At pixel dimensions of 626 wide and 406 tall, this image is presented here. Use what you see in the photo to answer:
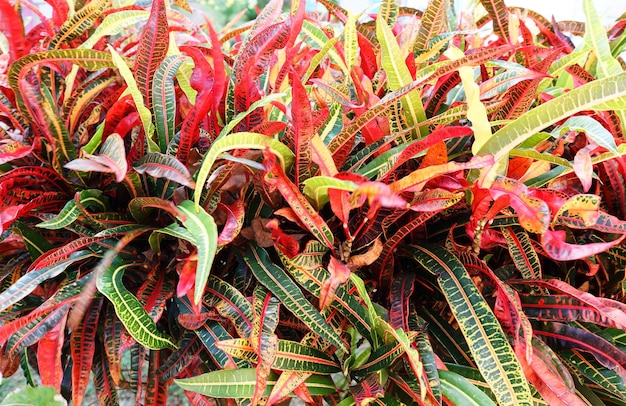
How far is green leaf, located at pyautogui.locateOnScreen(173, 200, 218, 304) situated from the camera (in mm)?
422

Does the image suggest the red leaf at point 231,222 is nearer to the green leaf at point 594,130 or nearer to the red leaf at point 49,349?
the red leaf at point 49,349

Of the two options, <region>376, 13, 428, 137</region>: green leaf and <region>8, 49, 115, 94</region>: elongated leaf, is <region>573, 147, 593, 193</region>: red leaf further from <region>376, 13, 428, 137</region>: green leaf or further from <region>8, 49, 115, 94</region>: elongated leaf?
<region>8, 49, 115, 94</region>: elongated leaf

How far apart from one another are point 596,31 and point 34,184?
0.78 m

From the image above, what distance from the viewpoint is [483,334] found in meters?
0.51

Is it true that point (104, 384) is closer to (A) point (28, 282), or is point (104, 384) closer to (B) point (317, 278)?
(A) point (28, 282)

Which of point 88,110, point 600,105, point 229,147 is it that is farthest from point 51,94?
point 600,105

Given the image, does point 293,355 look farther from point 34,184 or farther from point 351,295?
point 34,184

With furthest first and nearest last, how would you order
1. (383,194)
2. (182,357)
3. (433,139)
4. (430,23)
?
1. (430,23)
2. (182,357)
3. (433,139)
4. (383,194)

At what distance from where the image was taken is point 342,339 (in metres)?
0.57

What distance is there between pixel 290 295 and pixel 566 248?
0.93 feet

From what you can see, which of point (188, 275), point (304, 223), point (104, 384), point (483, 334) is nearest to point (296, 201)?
point (304, 223)

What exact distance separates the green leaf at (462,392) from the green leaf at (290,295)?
0.12 meters

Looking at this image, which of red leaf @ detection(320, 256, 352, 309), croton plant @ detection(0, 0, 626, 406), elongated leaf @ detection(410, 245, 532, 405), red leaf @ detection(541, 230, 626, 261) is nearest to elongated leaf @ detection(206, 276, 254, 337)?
croton plant @ detection(0, 0, 626, 406)

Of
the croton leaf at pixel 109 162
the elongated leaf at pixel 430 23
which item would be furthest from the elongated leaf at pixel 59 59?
the elongated leaf at pixel 430 23
